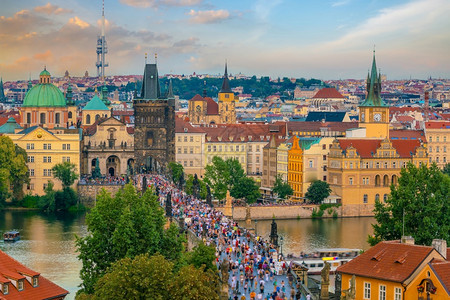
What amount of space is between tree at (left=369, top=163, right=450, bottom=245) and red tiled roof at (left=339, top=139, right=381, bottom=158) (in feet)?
140

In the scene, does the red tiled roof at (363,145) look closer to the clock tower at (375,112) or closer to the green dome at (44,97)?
the clock tower at (375,112)

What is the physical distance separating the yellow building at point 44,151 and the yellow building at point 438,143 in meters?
38.1

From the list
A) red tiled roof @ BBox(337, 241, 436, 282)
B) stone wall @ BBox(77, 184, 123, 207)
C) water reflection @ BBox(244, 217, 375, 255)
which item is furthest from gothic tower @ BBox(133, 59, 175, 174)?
red tiled roof @ BBox(337, 241, 436, 282)

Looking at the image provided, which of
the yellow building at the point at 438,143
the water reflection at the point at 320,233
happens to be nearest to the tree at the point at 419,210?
the water reflection at the point at 320,233

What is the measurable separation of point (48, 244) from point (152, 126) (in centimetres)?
4341

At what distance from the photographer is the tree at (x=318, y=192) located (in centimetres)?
10273

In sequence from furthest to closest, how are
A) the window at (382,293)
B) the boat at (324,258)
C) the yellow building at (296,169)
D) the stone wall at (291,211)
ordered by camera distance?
the yellow building at (296,169) → the stone wall at (291,211) → the boat at (324,258) → the window at (382,293)

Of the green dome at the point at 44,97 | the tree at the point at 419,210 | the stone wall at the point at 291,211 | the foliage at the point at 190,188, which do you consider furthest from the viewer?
the green dome at the point at 44,97

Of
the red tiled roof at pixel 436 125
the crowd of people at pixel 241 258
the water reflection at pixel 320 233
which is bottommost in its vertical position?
the water reflection at pixel 320 233

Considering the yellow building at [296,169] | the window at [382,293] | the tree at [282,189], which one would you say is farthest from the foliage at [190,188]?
the window at [382,293]

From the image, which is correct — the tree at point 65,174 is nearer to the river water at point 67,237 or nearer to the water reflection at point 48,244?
the water reflection at point 48,244

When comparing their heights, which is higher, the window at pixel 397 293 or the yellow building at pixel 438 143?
the yellow building at pixel 438 143

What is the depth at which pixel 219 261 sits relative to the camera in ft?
180

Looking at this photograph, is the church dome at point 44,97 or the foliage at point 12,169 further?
the church dome at point 44,97
